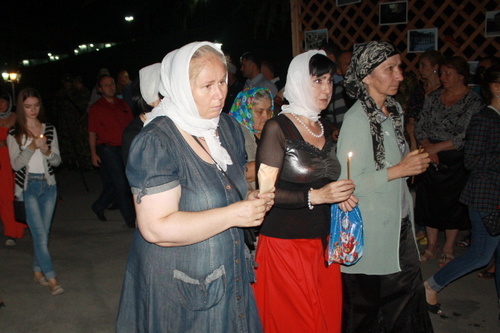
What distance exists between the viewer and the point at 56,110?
34.3 ft

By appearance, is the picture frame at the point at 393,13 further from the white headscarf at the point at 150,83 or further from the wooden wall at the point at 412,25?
the white headscarf at the point at 150,83

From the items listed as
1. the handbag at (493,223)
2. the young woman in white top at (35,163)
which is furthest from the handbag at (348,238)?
the young woman in white top at (35,163)

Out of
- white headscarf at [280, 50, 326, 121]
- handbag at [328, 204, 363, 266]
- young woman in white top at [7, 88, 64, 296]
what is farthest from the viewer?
young woman in white top at [7, 88, 64, 296]

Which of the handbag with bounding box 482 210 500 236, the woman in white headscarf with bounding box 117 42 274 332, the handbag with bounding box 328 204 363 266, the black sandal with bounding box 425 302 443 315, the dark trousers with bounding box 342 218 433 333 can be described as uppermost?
the woman in white headscarf with bounding box 117 42 274 332

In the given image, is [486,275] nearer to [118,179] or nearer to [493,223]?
[493,223]

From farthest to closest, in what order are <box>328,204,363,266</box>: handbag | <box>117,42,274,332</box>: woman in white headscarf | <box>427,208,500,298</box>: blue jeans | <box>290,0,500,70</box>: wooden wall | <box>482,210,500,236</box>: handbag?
<box>290,0,500,70</box>: wooden wall → <box>427,208,500,298</box>: blue jeans → <box>482,210,500,236</box>: handbag → <box>328,204,363,266</box>: handbag → <box>117,42,274,332</box>: woman in white headscarf

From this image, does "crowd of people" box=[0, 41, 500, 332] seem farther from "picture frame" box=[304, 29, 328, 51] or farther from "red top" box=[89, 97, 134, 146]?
"picture frame" box=[304, 29, 328, 51]

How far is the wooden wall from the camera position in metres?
6.96

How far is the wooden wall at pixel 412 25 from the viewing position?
6961 mm

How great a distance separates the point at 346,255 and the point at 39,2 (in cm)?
2284

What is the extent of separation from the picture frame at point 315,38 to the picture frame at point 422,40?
1.45 metres

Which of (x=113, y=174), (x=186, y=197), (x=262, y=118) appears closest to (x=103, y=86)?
(x=113, y=174)

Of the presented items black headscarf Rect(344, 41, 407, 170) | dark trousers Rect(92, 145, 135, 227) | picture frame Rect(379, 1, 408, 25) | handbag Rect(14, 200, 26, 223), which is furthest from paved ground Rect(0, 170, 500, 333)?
picture frame Rect(379, 1, 408, 25)

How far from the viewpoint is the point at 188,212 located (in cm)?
183
